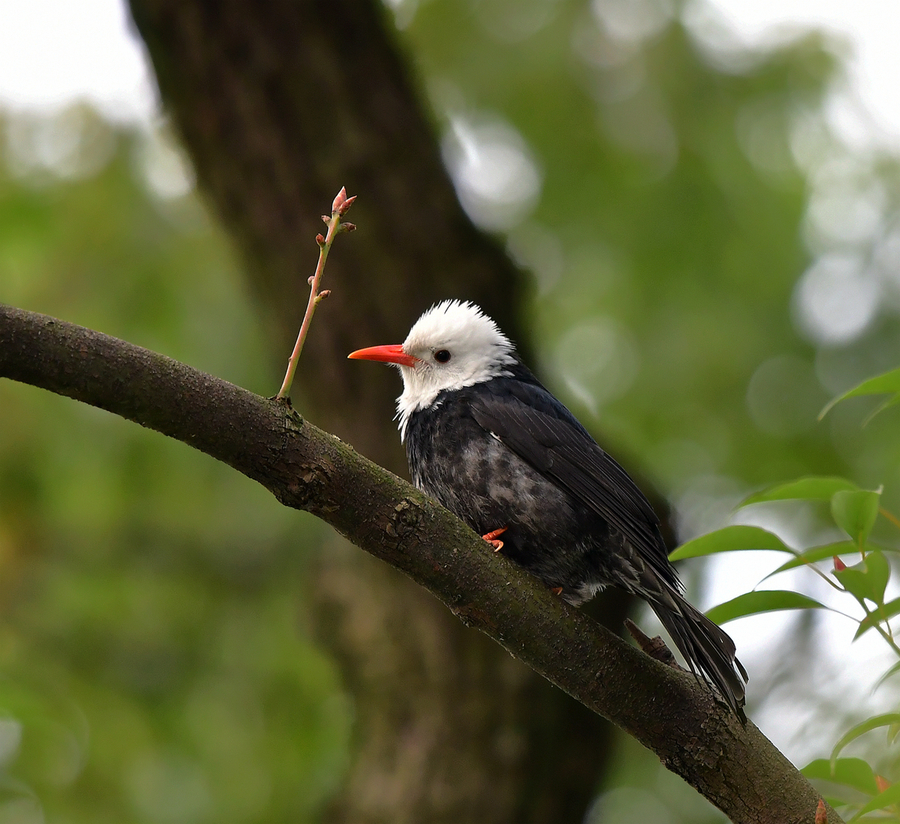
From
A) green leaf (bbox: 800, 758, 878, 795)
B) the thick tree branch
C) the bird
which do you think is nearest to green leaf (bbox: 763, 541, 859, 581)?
green leaf (bbox: 800, 758, 878, 795)

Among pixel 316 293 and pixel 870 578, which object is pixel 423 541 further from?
Result: pixel 870 578

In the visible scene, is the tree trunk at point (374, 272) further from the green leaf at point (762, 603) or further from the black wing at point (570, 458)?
the green leaf at point (762, 603)

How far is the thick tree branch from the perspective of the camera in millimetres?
1917

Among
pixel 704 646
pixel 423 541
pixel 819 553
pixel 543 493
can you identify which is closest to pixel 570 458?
pixel 543 493

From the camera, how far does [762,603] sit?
2.08 m

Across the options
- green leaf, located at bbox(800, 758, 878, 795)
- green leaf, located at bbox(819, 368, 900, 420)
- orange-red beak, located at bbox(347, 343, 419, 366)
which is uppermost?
orange-red beak, located at bbox(347, 343, 419, 366)

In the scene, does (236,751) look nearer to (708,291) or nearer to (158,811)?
(158,811)

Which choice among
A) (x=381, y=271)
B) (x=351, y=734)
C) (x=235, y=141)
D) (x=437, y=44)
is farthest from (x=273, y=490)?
(x=437, y=44)

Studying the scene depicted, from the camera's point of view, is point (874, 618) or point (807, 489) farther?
point (807, 489)

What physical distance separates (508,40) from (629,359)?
2.38m

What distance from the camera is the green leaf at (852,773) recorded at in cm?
211

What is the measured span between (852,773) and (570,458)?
4.62 feet

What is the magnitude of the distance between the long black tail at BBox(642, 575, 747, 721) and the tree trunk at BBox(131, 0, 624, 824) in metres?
1.75

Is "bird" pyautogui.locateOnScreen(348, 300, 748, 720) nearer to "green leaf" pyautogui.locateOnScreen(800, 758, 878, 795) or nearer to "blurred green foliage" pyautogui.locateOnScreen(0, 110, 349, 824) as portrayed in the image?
"green leaf" pyautogui.locateOnScreen(800, 758, 878, 795)
